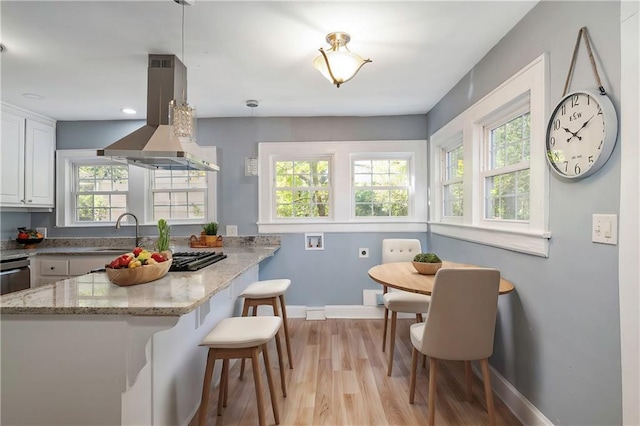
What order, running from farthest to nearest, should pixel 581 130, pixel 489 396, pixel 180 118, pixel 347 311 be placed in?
pixel 347 311, pixel 180 118, pixel 489 396, pixel 581 130

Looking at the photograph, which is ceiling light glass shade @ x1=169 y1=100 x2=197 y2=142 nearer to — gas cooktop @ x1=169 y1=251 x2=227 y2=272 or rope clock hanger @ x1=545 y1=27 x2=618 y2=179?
gas cooktop @ x1=169 y1=251 x2=227 y2=272

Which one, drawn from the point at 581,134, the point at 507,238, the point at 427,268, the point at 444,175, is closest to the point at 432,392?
the point at 427,268

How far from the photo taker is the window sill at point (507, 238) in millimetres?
1644

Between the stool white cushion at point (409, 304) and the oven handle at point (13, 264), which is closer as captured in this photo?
the stool white cushion at point (409, 304)

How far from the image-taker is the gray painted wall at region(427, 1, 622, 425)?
49.9 inches

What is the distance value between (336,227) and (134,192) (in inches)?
96.5

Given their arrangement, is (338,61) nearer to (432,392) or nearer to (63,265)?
(432,392)

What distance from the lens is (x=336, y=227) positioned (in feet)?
12.0

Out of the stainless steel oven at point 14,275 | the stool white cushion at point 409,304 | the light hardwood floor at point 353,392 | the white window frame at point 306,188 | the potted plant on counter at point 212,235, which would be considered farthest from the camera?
the white window frame at point 306,188

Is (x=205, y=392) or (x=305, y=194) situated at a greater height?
(x=305, y=194)

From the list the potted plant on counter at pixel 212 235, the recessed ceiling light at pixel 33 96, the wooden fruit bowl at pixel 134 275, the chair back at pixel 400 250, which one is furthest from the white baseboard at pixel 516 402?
the recessed ceiling light at pixel 33 96

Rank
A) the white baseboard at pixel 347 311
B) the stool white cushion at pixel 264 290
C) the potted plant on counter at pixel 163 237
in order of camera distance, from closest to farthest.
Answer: the potted plant on counter at pixel 163 237
the stool white cushion at pixel 264 290
the white baseboard at pixel 347 311

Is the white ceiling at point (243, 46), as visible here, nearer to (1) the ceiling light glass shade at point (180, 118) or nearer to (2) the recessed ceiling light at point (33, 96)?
(2) the recessed ceiling light at point (33, 96)

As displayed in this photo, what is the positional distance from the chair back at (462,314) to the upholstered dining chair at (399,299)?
71 cm
